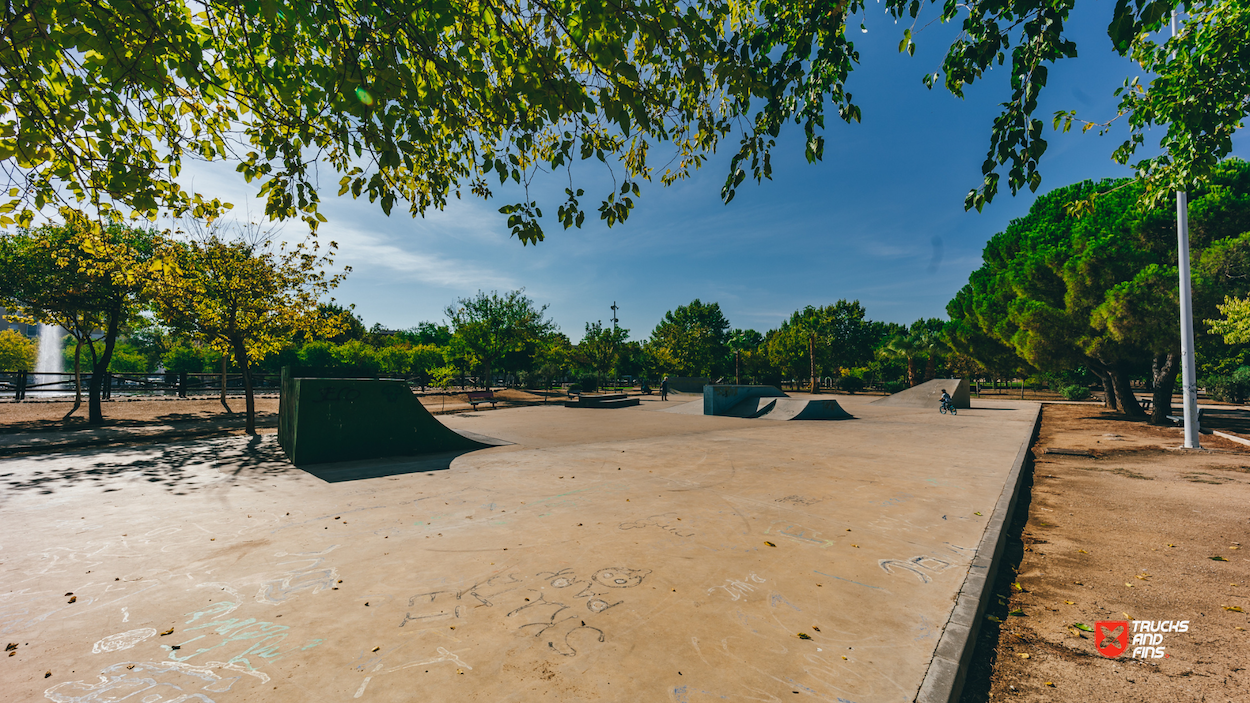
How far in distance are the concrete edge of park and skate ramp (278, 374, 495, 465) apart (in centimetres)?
926

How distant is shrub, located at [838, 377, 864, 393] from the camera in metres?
43.9

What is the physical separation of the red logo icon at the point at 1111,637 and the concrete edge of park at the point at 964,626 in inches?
24.5

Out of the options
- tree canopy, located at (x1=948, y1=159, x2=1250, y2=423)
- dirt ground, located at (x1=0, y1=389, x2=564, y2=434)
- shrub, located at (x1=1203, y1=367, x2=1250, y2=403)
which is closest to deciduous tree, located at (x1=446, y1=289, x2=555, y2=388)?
dirt ground, located at (x1=0, y1=389, x2=564, y2=434)

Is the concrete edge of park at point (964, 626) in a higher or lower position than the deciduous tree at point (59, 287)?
lower

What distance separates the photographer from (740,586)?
3.70 metres

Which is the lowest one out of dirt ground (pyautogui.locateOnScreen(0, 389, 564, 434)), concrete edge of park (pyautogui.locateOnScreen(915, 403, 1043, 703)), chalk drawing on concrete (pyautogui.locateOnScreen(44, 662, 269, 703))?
dirt ground (pyautogui.locateOnScreen(0, 389, 564, 434))

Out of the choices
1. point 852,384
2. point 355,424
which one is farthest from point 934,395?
point 355,424

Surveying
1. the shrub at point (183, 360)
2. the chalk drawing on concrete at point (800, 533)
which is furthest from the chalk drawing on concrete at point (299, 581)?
the shrub at point (183, 360)

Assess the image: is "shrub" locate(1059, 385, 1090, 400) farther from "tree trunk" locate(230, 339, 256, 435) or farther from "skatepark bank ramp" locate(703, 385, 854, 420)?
"tree trunk" locate(230, 339, 256, 435)

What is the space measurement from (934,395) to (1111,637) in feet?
87.6

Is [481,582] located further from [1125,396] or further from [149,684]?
[1125,396]

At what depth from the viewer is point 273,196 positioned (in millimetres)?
4059

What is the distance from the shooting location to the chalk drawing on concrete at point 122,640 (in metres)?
2.86

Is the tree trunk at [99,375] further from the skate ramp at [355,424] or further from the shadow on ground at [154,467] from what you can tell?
the skate ramp at [355,424]
